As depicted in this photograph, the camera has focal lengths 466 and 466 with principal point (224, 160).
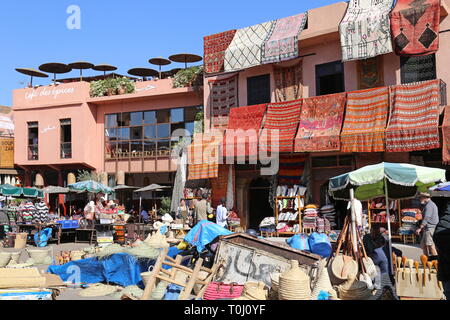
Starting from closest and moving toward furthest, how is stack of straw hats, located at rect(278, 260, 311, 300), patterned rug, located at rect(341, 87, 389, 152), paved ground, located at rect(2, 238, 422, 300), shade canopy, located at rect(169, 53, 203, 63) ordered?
1. stack of straw hats, located at rect(278, 260, 311, 300)
2. paved ground, located at rect(2, 238, 422, 300)
3. patterned rug, located at rect(341, 87, 389, 152)
4. shade canopy, located at rect(169, 53, 203, 63)

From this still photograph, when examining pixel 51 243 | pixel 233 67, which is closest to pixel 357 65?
pixel 233 67

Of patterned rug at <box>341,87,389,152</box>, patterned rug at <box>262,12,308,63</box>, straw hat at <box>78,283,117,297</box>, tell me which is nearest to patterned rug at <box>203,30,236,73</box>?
patterned rug at <box>262,12,308,63</box>

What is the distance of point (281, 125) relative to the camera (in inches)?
652

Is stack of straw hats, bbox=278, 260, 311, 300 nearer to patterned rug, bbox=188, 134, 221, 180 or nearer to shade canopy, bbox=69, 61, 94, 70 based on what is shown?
patterned rug, bbox=188, 134, 221, 180

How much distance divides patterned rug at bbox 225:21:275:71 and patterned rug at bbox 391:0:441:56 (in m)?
5.07

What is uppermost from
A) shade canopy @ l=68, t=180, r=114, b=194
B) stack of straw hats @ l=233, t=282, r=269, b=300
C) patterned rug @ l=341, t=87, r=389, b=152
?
patterned rug @ l=341, t=87, r=389, b=152

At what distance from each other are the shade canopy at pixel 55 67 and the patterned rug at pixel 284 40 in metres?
13.9

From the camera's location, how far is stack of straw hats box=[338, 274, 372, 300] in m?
6.34

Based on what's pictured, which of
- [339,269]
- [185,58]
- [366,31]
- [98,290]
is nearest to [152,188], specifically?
[185,58]

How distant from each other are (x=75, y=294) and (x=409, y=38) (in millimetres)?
11692

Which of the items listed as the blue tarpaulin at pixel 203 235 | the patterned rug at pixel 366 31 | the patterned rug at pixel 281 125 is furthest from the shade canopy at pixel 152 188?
the blue tarpaulin at pixel 203 235

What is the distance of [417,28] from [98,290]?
11600 mm

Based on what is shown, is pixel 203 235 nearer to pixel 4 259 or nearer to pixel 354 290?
pixel 354 290
